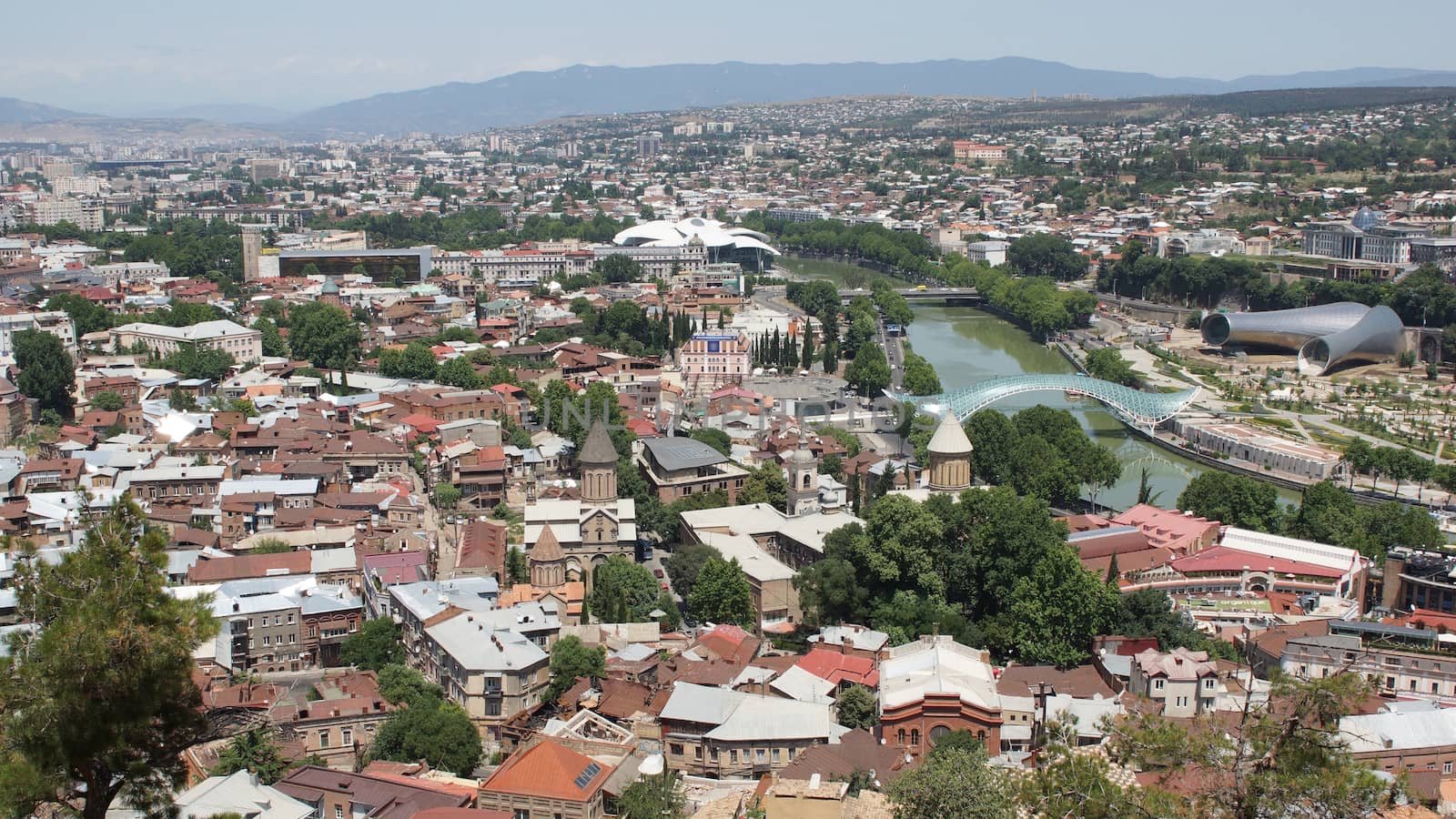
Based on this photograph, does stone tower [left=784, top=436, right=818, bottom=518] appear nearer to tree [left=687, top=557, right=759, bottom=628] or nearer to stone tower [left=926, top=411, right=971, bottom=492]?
stone tower [left=926, top=411, right=971, bottom=492]

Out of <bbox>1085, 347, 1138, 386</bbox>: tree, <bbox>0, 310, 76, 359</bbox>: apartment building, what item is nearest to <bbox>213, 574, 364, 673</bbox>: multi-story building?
<bbox>0, 310, 76, 359</bbox>: apartment building

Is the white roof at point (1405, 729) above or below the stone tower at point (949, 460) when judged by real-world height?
below

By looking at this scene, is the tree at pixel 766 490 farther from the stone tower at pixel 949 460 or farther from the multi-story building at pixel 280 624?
the multi-story building at pixel 280 624

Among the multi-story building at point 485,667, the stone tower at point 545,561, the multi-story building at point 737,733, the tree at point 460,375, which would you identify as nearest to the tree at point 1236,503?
the stone tower at point 545,561

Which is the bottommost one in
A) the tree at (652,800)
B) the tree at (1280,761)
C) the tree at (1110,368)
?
the tree at (1110,368)

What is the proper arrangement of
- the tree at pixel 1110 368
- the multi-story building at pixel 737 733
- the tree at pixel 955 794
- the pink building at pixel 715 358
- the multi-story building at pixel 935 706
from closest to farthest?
the tree at pixel 955 794, the multi-story building at pixel 737 733, the multi-story building at pixel 935 706, the pink building at pixel 715 358, the tree at pixel 1110 368

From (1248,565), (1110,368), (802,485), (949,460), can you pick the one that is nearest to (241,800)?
(802,485)

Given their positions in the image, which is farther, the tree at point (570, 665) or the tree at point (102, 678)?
the tree at point (570, 665)
